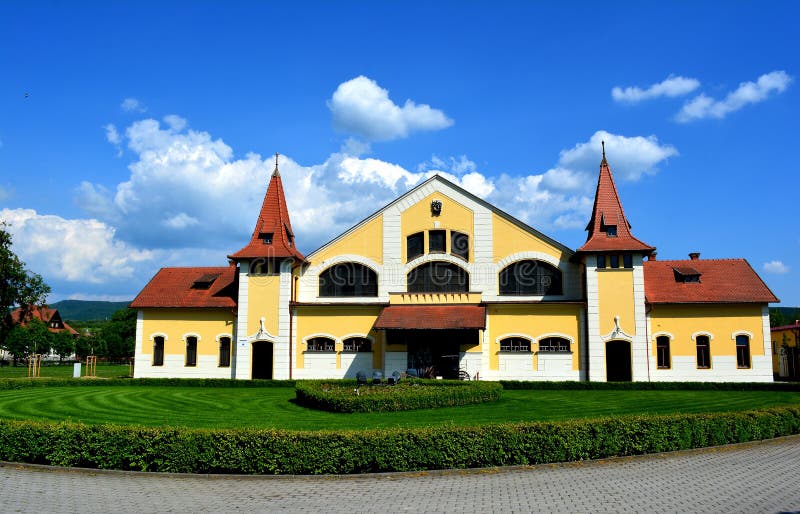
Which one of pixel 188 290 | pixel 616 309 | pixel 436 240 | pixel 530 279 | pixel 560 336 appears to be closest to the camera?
pixel 616 309

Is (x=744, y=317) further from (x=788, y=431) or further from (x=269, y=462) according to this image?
(x=269, y=462)

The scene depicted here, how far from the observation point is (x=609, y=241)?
3188cm

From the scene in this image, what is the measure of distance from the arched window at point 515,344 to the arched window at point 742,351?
10636 mm

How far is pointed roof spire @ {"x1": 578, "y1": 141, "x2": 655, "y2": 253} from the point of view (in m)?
31.3

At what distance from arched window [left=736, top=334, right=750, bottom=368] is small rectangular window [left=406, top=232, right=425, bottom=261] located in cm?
1713

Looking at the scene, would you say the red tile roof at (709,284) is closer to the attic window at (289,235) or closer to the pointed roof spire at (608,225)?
the pointed roof spire at (608,225)

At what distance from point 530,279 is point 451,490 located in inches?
907

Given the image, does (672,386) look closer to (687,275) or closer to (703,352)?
(703,352)

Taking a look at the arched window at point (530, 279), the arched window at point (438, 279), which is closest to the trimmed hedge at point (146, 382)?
the arched window at point (438, 279)

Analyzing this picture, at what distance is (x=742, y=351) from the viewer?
31297 millimetres

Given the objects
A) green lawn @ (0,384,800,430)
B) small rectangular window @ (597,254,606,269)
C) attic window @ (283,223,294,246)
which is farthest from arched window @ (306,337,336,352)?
small rectangular window @ (597,254,606,269)

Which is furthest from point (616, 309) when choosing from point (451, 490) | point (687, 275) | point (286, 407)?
point (451, 490)

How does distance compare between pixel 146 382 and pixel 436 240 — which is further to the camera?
pixel 436 240

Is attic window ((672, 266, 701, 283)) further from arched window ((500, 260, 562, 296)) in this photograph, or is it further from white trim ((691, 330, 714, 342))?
arched window ((500, 260, 562, 296))
